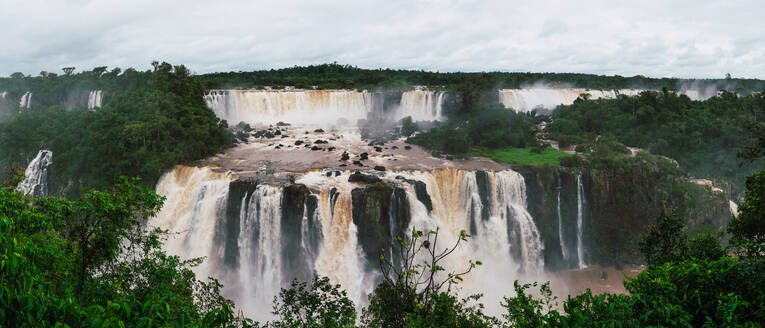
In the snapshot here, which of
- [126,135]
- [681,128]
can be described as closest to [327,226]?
[126,135]

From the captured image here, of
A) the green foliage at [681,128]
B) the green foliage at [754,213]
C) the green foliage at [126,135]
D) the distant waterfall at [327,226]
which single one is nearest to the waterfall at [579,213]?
the distant waterfall at [327,226]

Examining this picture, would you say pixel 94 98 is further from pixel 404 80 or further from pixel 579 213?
pixel 579 213

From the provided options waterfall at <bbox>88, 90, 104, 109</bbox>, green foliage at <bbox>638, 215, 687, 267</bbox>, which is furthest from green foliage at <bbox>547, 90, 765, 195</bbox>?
waterfall at <bbox>88, 90, 104, 109</bbox>

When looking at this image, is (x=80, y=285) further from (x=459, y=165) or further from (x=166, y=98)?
(x=166, y=98)

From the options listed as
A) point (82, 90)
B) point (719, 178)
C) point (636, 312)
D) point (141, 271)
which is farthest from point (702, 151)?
point (82, 90)

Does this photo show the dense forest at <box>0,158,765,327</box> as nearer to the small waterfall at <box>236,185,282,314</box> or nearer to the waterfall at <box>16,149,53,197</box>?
the small waterfall at <box>236,185,282,314</box>

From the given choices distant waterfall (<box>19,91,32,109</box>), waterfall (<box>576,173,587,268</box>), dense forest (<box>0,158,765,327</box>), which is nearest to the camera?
dense forest (<box>0,158,765,327</box>)
